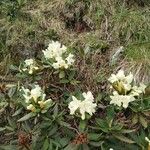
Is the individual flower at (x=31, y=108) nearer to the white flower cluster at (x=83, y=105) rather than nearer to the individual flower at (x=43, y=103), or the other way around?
the individual flower at (x=43, y=103)

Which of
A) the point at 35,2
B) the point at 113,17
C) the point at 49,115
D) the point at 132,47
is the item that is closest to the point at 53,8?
the point at 35,2

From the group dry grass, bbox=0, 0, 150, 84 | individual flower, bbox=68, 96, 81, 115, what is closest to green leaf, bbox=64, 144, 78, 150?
individual flower, bbox=68, 96, 81, 115

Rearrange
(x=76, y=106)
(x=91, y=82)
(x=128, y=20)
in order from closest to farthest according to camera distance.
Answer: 1. (x=76, y=106)
2. (x=91, y=82)
3. (x=128, y=20)

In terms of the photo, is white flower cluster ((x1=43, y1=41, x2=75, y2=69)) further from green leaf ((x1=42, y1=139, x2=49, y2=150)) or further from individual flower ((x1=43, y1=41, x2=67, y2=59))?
green leaf ((x1=42, y1=139, x2=49, y2=150))

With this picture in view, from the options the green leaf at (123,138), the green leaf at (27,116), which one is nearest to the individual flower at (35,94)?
the green leaf at (27,116)

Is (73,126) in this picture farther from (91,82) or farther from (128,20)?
(128,20)

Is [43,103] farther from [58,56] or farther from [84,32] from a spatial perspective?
[84,32]

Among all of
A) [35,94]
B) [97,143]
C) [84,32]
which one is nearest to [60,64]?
[35,94]
